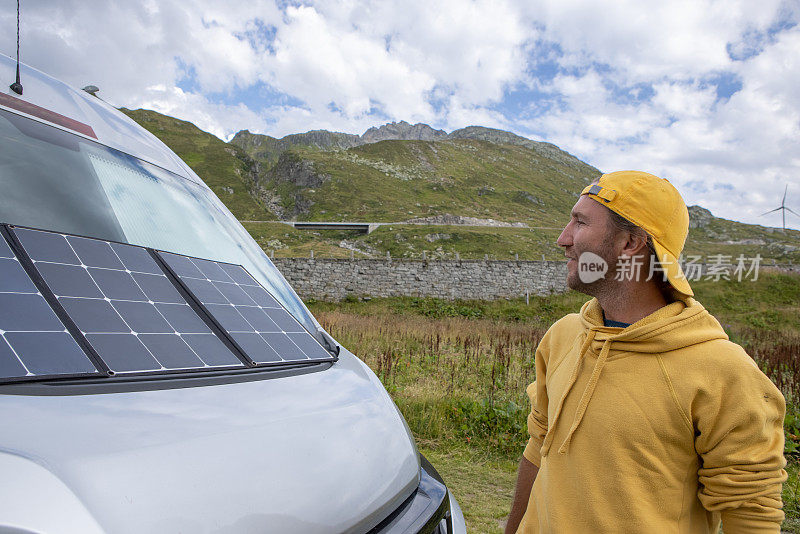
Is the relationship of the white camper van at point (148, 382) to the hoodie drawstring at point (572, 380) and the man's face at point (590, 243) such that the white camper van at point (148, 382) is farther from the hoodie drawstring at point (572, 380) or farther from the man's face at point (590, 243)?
the man's face at point (590, 243)

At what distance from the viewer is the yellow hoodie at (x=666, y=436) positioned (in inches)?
57.7

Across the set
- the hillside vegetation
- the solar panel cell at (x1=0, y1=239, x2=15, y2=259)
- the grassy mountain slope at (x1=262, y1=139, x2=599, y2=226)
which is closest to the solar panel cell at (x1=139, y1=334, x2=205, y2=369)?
the solar panel cell at (x1=0, y1=239, x2=15, y2=259)

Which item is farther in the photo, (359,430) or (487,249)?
(487,249)

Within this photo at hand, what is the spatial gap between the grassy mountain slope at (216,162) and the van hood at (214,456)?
61.7 meters

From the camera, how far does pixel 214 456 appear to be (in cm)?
117

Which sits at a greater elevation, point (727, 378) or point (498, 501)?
point (727, 378)

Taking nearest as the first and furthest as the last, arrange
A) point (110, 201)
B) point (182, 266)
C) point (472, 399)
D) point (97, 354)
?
point (97, 354) → point (182, 266) → point (110, 201) → point (472, 399)

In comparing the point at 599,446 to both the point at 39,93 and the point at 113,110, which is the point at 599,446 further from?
the point at 113,110

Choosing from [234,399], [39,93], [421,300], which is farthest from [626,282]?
[421,300]

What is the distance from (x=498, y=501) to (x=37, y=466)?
4.64 meters

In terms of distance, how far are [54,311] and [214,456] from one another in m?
0.68

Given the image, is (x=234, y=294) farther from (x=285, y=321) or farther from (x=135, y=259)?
(x=135, y=259)

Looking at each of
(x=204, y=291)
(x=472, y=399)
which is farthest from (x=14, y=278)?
(x=472, y=399)

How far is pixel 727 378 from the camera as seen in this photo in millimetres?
1508
